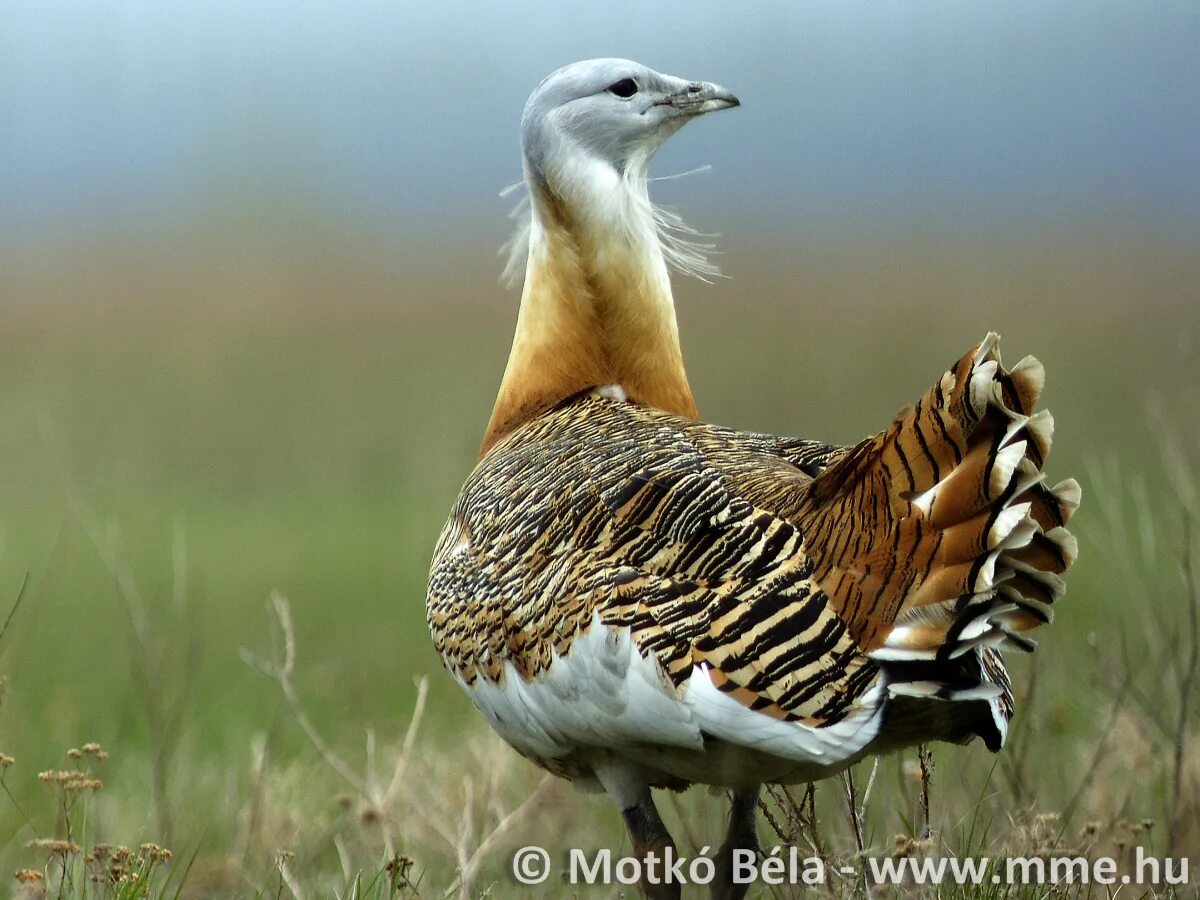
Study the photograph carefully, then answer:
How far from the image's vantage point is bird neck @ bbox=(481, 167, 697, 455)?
4234mm

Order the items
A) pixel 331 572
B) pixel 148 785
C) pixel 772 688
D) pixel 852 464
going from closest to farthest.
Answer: pixel 772 688, pixel 852 464, pixel 148 785, pixel 331 572

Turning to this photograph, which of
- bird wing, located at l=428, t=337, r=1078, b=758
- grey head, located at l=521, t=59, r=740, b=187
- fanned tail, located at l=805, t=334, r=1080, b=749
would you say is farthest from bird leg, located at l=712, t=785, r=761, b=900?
grey head, located at l=521, t=59, r=740, b=187

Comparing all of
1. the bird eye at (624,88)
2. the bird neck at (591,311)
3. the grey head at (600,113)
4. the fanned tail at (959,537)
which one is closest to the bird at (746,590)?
the fanned tail at (959,537)

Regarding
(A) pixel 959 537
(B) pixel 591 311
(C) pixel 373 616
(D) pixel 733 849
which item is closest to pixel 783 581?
(A) pixel 959 537

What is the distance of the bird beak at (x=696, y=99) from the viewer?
4355 millimetres

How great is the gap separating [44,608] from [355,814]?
524cm

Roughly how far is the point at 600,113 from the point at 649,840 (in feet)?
5.90

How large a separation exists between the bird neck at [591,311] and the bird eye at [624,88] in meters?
0.19

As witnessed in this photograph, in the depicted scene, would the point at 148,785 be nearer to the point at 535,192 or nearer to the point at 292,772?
the point at 292,772

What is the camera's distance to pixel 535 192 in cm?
431

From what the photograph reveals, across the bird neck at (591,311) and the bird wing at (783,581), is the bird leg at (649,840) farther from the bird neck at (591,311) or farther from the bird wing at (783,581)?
the bird neck at (591,311)

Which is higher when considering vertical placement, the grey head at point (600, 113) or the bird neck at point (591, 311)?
the grey head at point (600, 113)

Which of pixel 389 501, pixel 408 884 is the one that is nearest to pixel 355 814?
pixel 408 884

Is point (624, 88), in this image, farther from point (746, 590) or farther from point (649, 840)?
point (649, 840)
